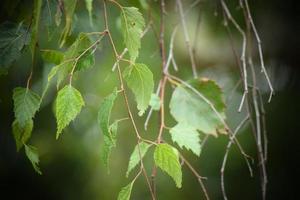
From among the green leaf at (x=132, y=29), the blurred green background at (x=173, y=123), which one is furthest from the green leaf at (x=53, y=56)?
the blurred green background at (x=173, y=123)

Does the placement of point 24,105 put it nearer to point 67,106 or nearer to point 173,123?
point 67,106

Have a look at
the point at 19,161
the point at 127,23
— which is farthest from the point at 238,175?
the point at 127,23

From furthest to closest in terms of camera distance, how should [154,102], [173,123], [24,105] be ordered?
[173,123] → [154,102] → [24,105]

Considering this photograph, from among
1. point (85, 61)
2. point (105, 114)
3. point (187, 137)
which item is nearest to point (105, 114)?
point (105, 114)

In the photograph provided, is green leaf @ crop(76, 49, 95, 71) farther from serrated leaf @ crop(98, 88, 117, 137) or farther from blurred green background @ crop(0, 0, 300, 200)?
blurred green background @ crop(0, 0, 300, 200)

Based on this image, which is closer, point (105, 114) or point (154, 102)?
point (105, 114)

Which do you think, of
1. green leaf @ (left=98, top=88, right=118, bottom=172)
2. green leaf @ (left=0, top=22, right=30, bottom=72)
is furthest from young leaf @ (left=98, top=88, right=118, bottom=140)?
green leaf @ (left=0, top=22, right=30, bottom=72)
